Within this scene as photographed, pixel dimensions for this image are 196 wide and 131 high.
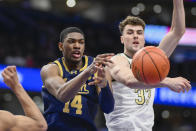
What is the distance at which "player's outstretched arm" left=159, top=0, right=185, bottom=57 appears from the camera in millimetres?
4750

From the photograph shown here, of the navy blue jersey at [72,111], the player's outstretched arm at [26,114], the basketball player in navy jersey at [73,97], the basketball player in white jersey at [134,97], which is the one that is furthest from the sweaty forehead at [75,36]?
the player's outstretched arm at [26,114]

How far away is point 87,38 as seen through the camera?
53.2 feet

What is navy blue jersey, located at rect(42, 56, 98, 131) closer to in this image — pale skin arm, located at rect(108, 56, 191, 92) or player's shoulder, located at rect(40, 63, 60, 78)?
player's shoulder, located at rect(40, 63, 60, 78)

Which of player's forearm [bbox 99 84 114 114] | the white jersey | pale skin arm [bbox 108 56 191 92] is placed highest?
pale skin arm [bbox 108 56 191 92]

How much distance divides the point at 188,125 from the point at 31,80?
7058mm

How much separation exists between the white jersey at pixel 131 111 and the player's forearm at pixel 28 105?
1.94 metres

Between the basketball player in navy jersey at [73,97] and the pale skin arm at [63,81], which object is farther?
the basketball player in navy jersey at [73,97]

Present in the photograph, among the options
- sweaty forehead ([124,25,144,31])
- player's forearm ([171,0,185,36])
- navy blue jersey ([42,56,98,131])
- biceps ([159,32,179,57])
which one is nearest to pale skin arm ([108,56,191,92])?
navy blue jersey ([42,56,98,131])

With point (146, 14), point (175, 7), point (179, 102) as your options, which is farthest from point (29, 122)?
point (146, 14)

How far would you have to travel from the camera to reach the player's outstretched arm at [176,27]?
15.6ft

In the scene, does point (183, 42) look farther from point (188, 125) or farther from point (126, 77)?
point (126, 77)

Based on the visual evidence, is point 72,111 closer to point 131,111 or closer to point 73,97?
point 73,97

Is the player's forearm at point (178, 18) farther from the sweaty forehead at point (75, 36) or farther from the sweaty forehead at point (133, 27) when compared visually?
the sweaty forehead at point (75, 36)

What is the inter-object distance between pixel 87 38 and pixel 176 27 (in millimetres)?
11415
